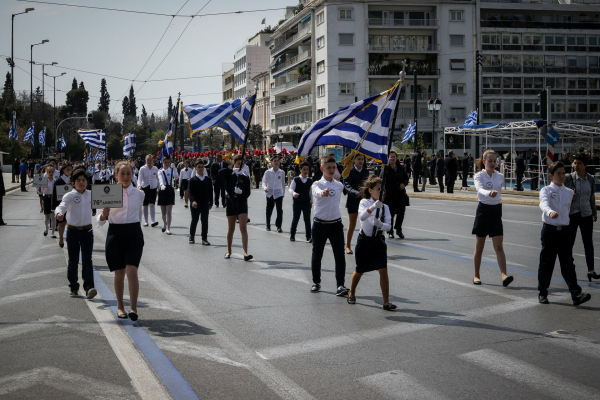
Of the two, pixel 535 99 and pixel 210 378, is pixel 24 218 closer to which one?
pixel 210 378

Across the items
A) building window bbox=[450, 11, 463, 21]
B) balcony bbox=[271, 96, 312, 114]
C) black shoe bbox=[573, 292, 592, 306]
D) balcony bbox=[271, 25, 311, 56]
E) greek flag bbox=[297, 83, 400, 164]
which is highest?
building window bbox=[450, 11, 463, 21]

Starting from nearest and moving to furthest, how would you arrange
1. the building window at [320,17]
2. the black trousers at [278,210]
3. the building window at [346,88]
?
the black trousers at [278,210], the building window at [346,88], the building window at [320,17]

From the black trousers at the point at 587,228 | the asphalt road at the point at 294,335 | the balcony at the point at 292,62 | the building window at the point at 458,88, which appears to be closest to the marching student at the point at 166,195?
the asphalt road at the point at 294,335

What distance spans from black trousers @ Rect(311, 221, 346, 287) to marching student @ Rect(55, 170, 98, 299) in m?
2.91

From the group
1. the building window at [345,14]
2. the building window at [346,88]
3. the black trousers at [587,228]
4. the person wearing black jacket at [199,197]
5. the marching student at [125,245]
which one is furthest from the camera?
the building window at [346,88]

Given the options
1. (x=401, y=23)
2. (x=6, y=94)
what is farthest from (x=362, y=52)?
(x=6, y=94)

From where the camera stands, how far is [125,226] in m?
7.46

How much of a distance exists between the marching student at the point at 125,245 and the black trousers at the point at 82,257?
1.43 m

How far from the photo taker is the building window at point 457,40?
236ft

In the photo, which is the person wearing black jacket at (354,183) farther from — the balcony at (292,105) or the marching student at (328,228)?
the balcony at (292,105)

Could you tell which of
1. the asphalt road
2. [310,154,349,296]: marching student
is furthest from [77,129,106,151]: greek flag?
[310,154,349,296]: marching student

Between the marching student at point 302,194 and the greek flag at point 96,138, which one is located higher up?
the greek flag at point 96,138

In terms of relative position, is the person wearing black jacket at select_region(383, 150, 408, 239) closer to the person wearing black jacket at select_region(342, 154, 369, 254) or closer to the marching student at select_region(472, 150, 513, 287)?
the person wearing black jacket at select_region(342, 154, 369, 254)

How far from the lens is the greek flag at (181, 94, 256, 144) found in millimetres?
15680
